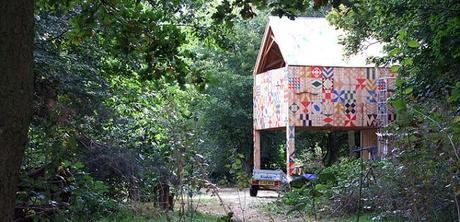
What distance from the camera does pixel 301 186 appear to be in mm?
3385

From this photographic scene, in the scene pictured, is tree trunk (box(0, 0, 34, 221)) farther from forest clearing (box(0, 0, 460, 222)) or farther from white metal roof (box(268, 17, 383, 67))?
white metal roof (box(268, 17, 383, 67))

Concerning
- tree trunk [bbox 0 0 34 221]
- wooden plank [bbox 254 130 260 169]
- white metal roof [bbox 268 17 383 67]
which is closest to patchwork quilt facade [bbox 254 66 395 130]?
white metal roof [bbox 268 17 383 67]

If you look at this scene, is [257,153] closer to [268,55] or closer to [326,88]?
[268,55]

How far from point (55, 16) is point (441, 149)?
572 centimetres

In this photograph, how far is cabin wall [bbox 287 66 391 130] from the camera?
19.8 metres

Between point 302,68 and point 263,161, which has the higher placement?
point 302,68

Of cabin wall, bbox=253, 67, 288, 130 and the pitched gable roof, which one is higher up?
the pitched gable roof

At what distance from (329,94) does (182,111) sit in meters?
12.7

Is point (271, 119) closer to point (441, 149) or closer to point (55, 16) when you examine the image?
point (55, 16)

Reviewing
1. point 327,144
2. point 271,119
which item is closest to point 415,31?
point 271,119

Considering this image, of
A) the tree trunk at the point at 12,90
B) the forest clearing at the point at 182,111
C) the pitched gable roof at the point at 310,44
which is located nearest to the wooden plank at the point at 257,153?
the forest clearing at the point at 182,111

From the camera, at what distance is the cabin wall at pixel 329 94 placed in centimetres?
1984

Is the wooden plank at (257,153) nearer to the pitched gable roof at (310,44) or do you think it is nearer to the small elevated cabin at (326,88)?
the small elevated cabin at (326,88)

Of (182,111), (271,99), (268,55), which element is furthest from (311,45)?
(182,111)
